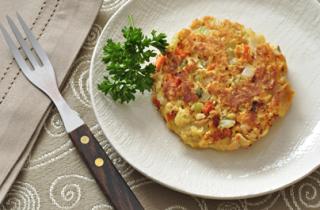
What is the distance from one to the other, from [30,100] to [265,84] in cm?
92

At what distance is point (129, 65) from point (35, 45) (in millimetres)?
457

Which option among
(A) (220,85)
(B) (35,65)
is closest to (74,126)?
(B) (35,65)

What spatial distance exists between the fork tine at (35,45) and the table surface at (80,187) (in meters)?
0.20

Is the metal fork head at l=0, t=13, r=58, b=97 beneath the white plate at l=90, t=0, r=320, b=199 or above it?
beneath

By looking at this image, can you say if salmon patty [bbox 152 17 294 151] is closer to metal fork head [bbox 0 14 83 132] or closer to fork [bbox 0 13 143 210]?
fork [bbox 0 13 143 210]

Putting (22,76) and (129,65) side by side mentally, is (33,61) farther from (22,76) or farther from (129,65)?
(129,65)

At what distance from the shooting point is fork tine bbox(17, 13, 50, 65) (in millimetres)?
2225

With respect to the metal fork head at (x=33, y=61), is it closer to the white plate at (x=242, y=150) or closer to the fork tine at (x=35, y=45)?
the fork tine at (x=35, y=45)

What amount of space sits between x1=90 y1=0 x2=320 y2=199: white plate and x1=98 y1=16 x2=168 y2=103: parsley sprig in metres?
0.06

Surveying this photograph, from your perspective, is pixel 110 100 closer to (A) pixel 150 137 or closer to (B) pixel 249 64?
(A) pixel 150 137

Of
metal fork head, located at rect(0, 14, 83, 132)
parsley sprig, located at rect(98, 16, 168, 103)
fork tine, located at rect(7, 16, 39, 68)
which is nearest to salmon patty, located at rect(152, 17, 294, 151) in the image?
parsley sprig, located at rect(98, 16, 168, 103)

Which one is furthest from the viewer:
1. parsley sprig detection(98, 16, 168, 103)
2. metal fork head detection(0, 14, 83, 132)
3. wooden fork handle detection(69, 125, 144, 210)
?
metal fork head detection(0, 14, 83, 132)

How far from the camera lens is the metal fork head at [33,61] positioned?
7.20ft

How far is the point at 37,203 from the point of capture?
78.5 inches
